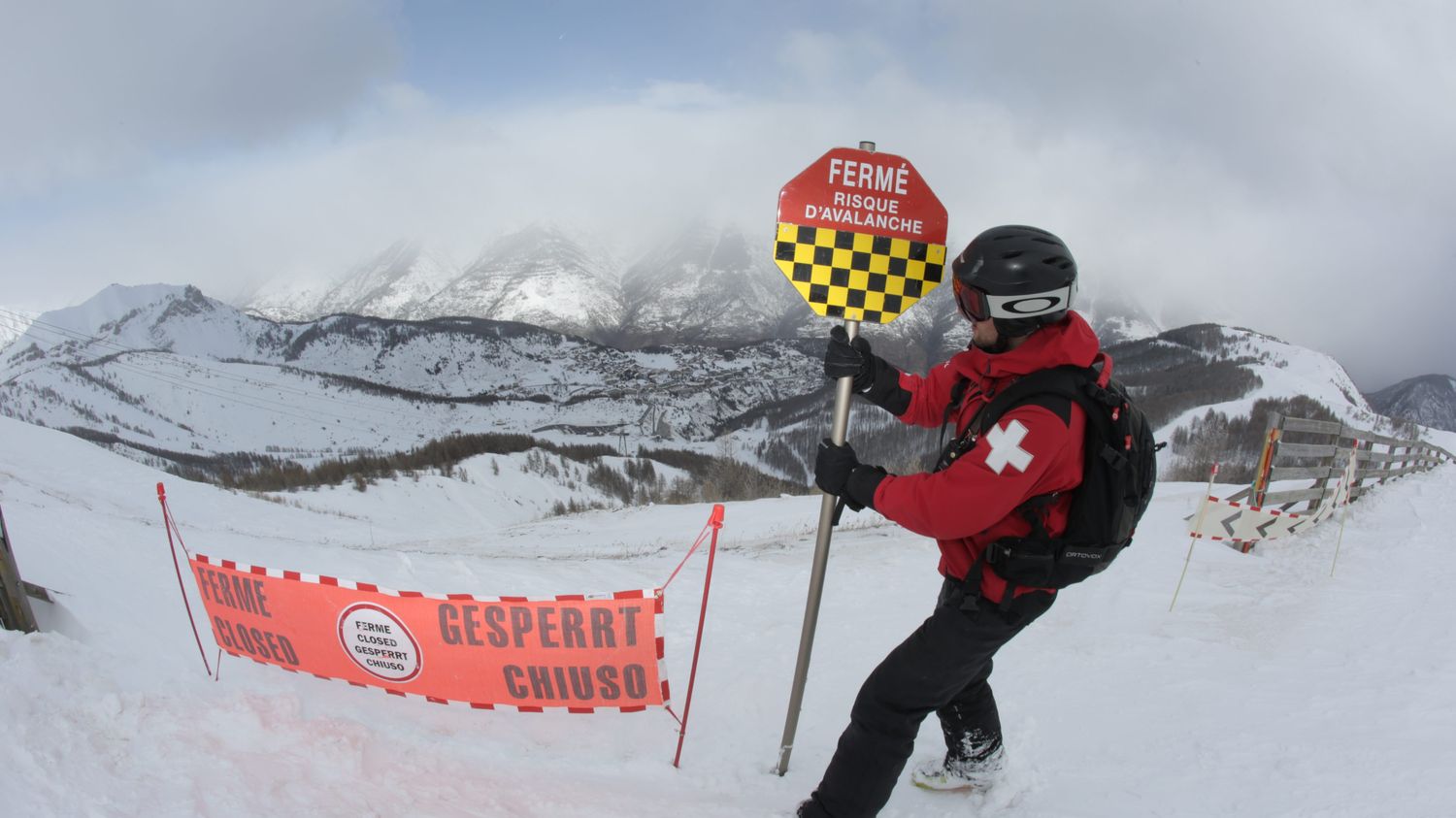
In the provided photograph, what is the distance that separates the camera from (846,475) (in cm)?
293

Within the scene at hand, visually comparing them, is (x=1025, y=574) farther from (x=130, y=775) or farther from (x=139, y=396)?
(x=139, y=396)

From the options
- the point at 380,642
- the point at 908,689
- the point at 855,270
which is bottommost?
the point at 380,642

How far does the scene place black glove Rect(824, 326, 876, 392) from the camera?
3.30m

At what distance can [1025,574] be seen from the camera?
8.37ft

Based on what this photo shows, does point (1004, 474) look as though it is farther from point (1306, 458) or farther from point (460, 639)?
point (1306, 458)

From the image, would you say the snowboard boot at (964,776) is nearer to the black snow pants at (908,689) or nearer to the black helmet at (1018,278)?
the black snow pants at (908,689)

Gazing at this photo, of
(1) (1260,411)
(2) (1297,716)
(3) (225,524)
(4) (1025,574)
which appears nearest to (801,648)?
(4) (1025,574)

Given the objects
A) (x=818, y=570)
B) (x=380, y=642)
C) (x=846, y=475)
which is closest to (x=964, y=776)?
(x=818, y=570)

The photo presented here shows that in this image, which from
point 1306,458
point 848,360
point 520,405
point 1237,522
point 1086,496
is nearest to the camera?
point 1086,496

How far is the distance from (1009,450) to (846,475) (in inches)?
29.9

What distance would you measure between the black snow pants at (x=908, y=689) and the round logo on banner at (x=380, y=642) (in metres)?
2.32

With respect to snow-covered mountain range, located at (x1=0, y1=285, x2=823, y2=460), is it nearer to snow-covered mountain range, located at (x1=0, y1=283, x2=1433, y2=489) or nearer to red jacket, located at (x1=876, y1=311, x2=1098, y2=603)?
snow-covered mountain range, located at (x1=0, y1=283, x2=1433, y2=489)

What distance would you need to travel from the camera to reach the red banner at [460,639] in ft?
11.7

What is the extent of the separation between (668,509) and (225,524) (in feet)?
37.4
